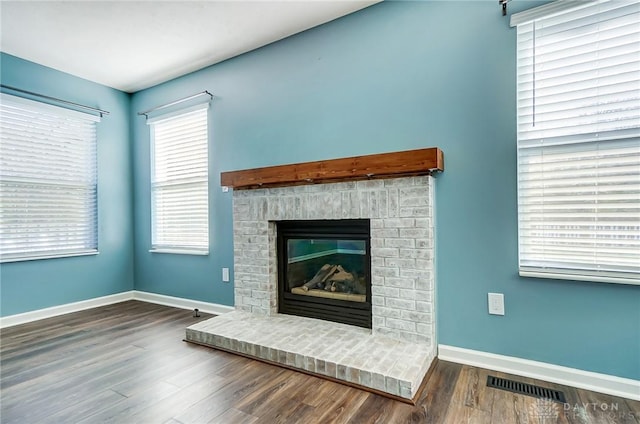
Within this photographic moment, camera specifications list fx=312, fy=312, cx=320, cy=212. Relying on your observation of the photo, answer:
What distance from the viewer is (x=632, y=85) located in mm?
1729

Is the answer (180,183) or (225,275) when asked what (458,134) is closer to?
(225,275)

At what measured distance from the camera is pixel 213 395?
5.91ft

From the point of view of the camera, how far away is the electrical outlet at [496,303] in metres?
2.04

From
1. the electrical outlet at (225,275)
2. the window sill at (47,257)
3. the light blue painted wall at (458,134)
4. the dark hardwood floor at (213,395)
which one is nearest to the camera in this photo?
the dark hardwood floor at (213,395)

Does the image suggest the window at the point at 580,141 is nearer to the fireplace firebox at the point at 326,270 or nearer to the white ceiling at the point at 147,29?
the fireplace firebox at the point at 326,270

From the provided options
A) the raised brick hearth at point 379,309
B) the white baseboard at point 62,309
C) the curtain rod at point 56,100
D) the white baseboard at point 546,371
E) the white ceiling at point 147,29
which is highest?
the white ceiling at point 147,29

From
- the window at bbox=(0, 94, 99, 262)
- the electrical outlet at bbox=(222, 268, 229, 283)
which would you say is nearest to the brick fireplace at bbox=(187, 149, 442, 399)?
the electrical outlet at bbox=(222, 268, 229, 283)

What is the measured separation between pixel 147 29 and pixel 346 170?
7.15ft

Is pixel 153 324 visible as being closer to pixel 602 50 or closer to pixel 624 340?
pixel 624 340

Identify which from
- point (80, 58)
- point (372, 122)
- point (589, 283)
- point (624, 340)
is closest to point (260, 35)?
point (372, 122)

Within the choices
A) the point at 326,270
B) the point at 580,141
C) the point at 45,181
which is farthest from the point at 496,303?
the point at 45,181

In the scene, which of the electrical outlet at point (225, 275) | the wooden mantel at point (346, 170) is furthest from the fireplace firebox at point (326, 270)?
the electrical outlet at point (225, 275)

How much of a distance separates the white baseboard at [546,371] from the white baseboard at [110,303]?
7.05 ft

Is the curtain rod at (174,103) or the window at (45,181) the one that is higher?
the curtain rod at (174,103)
